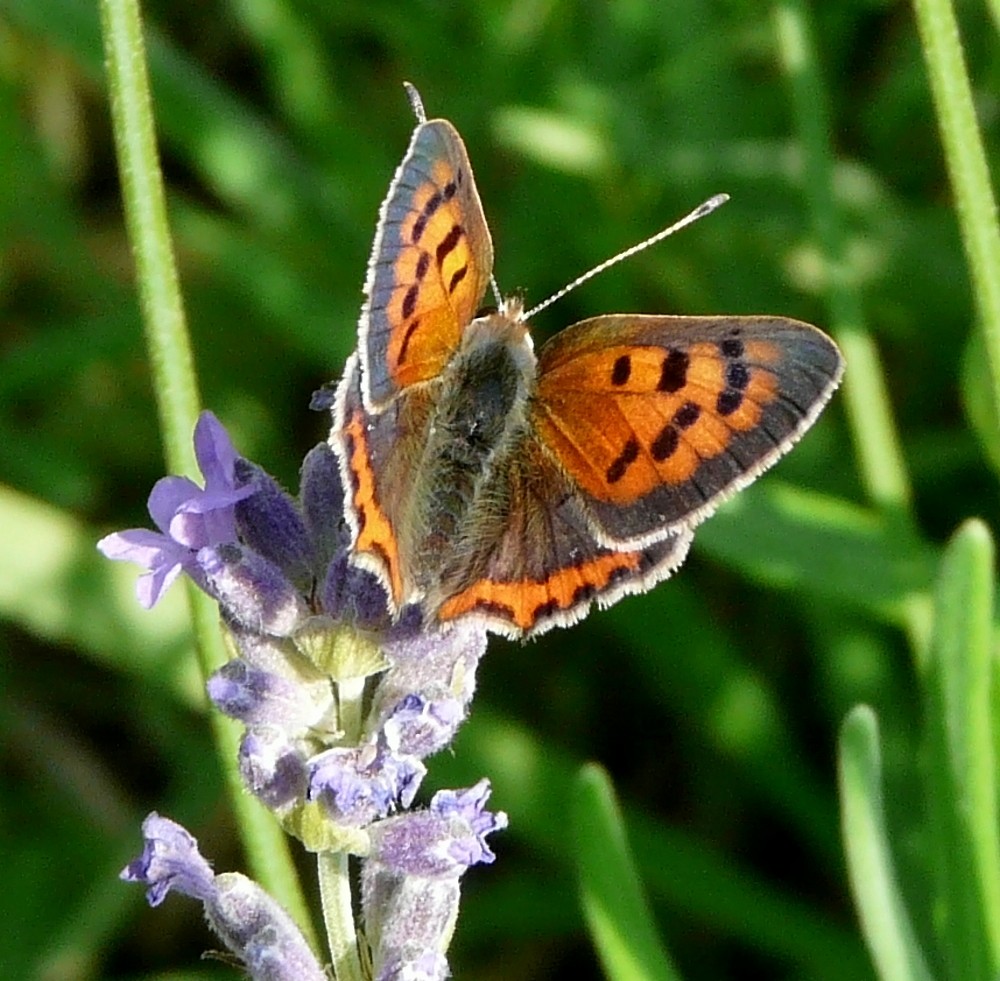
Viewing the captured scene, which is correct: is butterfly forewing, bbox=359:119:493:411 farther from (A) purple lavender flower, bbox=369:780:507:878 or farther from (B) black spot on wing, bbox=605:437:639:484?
(A) purple lavender flower, bbox=369:780:507:878

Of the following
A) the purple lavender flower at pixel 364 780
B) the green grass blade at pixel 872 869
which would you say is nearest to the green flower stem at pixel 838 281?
the green grass blade at pixel 872 869

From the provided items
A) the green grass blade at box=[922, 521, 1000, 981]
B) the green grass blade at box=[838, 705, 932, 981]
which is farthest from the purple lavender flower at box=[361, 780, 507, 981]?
the green grass blade at box=[922, 521, 1000, 981]

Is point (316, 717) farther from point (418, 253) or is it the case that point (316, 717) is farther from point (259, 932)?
point (418, 253)

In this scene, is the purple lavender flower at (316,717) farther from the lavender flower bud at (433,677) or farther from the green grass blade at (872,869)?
the green grass blade at (872,869)

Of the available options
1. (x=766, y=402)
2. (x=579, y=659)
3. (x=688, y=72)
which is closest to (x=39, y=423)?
(x=579, y=659)

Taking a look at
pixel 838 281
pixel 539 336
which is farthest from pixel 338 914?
pixel 539 336
